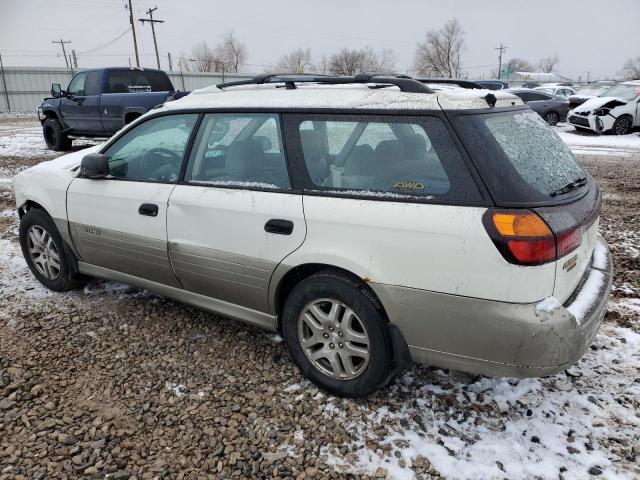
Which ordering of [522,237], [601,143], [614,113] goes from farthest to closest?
[614,113]
[601,143]
[522,237]

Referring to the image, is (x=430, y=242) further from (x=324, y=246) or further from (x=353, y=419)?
(x=353, y=419)

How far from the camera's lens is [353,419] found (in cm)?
268

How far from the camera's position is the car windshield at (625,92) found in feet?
51.5

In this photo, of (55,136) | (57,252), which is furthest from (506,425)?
(55,136)

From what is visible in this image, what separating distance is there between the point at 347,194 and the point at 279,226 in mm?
438

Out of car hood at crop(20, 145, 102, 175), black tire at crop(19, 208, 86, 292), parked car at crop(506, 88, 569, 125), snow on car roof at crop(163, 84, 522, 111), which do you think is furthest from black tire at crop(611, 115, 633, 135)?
black tire at crop(19, 208, 86, 292)

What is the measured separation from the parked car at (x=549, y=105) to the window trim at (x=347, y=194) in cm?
1772

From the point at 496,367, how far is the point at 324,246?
1029 mm

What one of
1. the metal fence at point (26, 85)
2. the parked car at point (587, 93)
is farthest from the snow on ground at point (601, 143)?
the metal fence at point (26, 85)

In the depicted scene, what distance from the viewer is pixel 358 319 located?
2.61 meters

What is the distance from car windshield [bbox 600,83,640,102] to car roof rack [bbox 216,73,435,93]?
16125mm

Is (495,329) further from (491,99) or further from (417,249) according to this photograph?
(491,99)

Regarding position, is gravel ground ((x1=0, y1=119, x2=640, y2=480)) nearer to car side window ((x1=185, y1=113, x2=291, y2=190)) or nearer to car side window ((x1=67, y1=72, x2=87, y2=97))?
car side window ((x1=185, y1=113, x2=291, y2=190))

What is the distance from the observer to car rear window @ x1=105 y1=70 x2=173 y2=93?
11930mm
